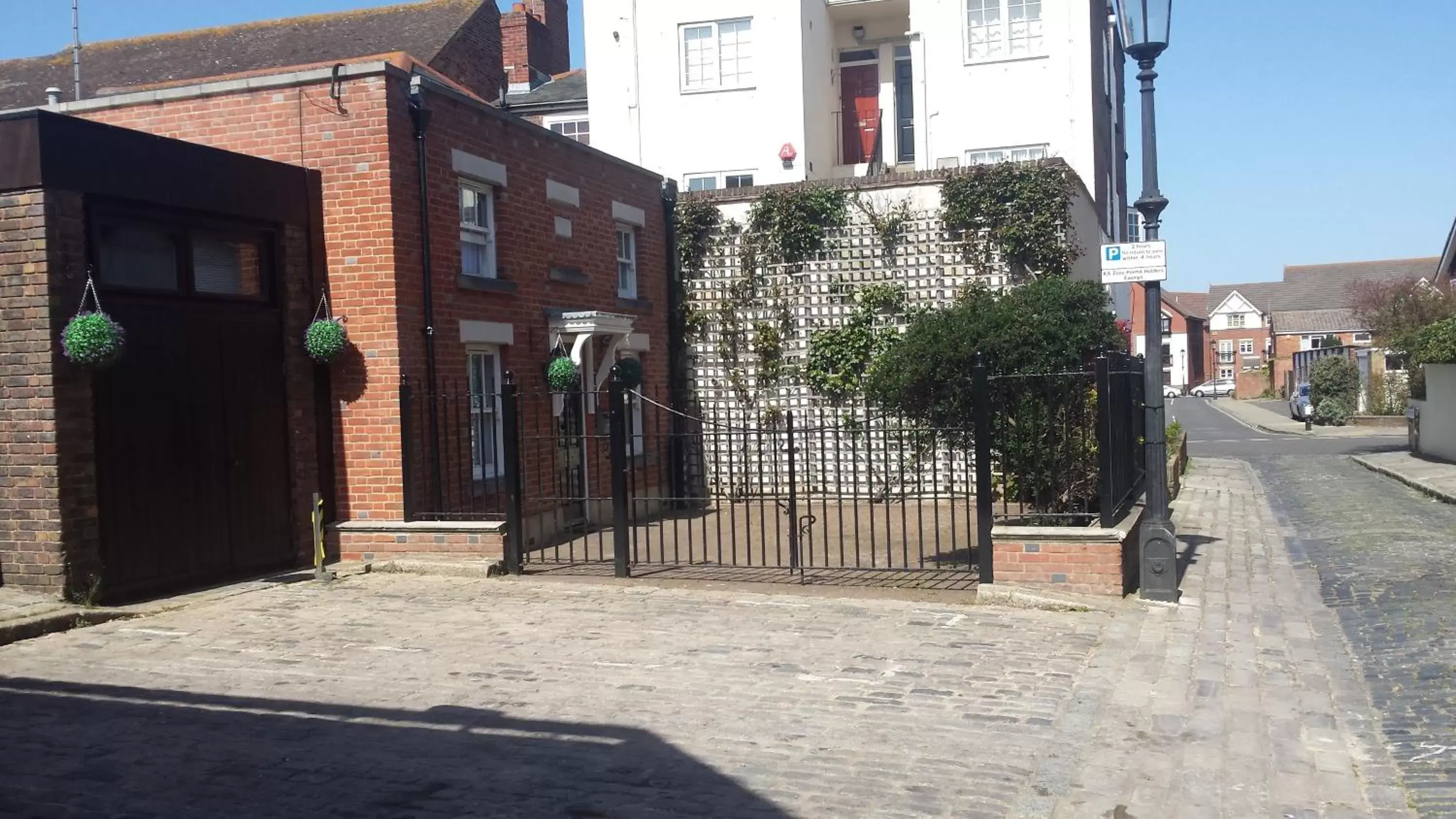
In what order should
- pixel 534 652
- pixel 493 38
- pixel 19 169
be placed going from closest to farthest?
pixel 534 652
pixel 19 169
pixel 493 38

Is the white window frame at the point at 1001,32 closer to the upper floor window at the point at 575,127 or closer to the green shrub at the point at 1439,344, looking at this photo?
the upper floor window at the point at 575,127

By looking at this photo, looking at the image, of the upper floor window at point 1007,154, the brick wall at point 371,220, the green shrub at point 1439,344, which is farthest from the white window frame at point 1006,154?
the brick wall at point 371,220

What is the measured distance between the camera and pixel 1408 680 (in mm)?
7438

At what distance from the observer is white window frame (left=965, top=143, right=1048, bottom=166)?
79.0 ft

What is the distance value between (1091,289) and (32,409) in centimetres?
945

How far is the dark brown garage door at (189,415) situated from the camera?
Answer: 32.0 feet

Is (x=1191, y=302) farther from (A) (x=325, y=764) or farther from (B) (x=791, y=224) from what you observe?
(A) (x=325, y=764)

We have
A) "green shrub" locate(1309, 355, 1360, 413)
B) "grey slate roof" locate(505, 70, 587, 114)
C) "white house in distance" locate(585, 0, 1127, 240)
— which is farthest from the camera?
"green shrub" locate(1309, 355, 1360, 413)

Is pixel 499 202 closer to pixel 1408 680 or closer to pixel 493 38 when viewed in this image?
pixel 1408 680

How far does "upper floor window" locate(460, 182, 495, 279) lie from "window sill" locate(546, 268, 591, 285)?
1.24m

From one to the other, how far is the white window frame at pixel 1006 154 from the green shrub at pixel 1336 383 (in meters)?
23.2

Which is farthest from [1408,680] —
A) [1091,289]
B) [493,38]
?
[493,38]

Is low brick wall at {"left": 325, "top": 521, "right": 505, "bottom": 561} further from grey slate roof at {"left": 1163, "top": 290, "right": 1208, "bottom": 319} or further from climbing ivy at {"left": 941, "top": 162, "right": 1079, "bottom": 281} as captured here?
grey slate roof at {"left": 1163, "top": 290, "right": 1208, "bottom": 319}

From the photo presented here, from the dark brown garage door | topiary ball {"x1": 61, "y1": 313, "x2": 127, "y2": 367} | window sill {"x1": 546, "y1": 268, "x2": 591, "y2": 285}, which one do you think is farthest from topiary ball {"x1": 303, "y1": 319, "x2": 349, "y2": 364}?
window sill {"x1": 546, "y1": 268, "x2": 591, "y2": 285}
